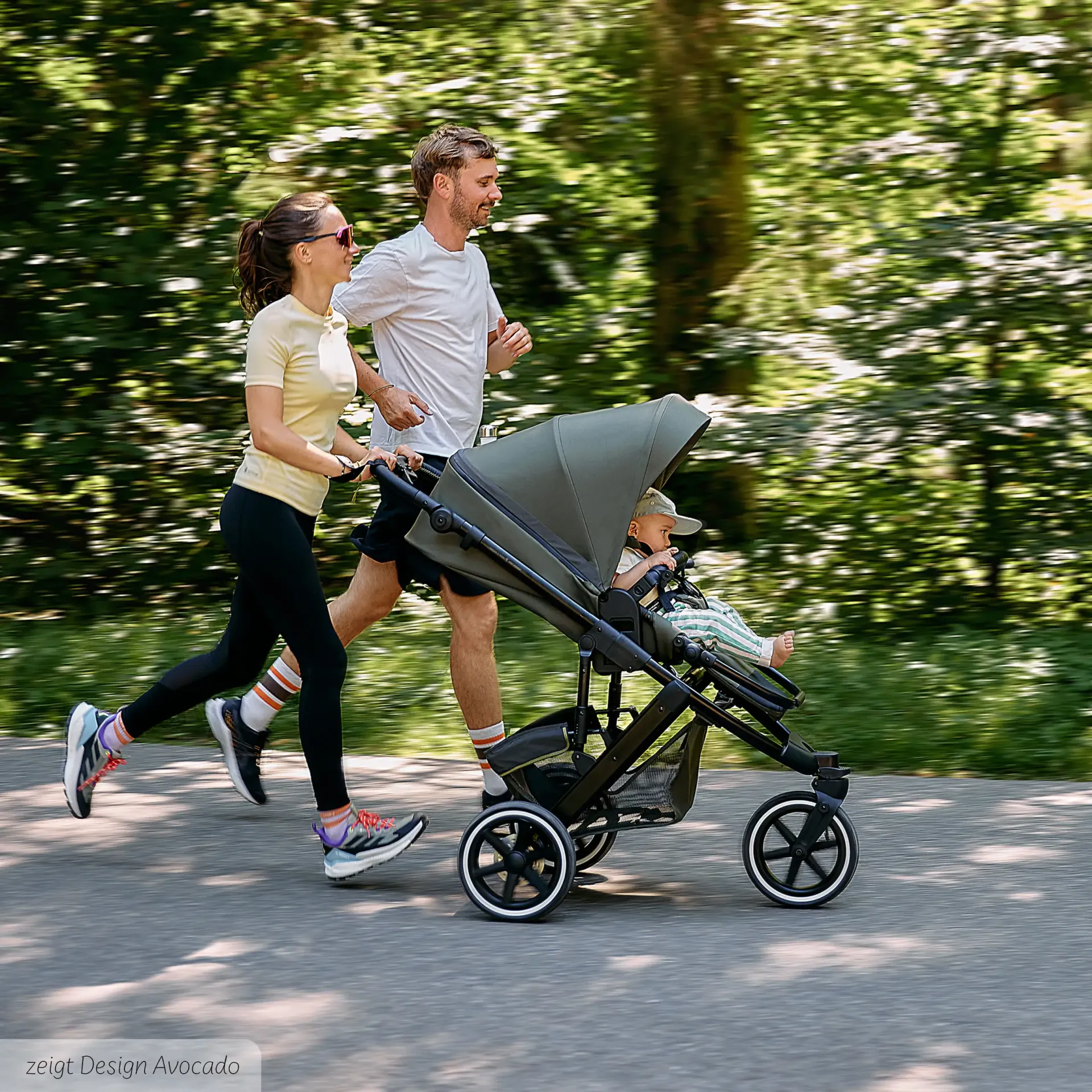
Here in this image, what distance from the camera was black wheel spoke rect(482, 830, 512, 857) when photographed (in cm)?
465

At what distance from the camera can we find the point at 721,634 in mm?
4688

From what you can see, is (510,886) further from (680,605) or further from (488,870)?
(680,605)

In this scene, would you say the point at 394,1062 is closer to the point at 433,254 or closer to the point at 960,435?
the point at 433,254

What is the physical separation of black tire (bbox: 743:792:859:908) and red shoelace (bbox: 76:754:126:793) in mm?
2014

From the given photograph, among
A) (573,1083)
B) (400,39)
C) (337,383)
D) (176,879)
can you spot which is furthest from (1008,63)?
(573,1083)

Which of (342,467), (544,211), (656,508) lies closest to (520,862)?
(656,508)

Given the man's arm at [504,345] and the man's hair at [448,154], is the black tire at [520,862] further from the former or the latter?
the man's hair at [448,154]

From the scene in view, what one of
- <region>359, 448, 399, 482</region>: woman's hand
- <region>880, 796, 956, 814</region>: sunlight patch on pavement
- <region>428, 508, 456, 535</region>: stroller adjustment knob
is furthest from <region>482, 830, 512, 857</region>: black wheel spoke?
<region>880, 796, 956, 814</region>: sunlight patch on pavement

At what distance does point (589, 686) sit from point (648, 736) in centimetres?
22

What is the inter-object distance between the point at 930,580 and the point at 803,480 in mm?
853

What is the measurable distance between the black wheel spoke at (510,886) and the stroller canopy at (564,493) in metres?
Result: 0.67

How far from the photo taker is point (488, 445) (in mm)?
4961

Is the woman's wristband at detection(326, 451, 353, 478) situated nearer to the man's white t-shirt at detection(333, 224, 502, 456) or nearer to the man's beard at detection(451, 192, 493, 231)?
the man's white t-shirt at detection(333, 224, 502, 456)

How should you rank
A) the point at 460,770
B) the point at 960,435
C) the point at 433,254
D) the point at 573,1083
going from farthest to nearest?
the point at 960,435 < the point at 460,770 < the point at 433,254 < the point at 573,1083
